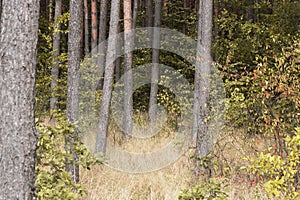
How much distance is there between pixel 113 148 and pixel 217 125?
4.10 m

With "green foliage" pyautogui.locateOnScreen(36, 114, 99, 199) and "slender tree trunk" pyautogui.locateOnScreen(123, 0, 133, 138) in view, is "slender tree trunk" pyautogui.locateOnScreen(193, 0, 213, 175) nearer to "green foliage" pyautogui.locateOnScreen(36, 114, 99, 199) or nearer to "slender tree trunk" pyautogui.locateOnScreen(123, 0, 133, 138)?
"green foliage" pyautogui.locateOnScreen(36, 114, 99, 199)

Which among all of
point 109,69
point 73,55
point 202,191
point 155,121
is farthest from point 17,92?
point 155,121

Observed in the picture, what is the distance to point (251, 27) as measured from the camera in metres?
12.4

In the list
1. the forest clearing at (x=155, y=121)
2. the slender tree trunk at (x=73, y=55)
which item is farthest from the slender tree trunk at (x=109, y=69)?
the slender tree trunk at (x=73, y=55)

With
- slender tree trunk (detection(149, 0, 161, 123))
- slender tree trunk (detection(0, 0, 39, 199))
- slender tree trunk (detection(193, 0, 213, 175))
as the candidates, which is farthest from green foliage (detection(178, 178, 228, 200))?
slender tree trunk (detection(149, 0, 161, 123))

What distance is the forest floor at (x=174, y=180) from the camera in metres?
7.29

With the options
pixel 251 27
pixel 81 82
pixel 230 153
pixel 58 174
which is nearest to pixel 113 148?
pixel 81 82

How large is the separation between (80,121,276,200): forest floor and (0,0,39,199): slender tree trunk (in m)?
3.40

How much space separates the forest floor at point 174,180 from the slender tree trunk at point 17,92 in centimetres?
340

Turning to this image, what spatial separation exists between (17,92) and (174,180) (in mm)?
5017

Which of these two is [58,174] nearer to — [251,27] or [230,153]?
[230,153]

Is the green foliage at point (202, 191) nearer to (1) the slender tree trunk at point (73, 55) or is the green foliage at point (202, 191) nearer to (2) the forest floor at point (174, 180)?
(2) the forest floor at point (174, 180)

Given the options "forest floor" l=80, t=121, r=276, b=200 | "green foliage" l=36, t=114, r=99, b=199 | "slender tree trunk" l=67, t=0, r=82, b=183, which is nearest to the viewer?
"green foliage" l=36, t=114, r=99, b=199

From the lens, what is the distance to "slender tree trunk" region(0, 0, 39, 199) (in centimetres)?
367
